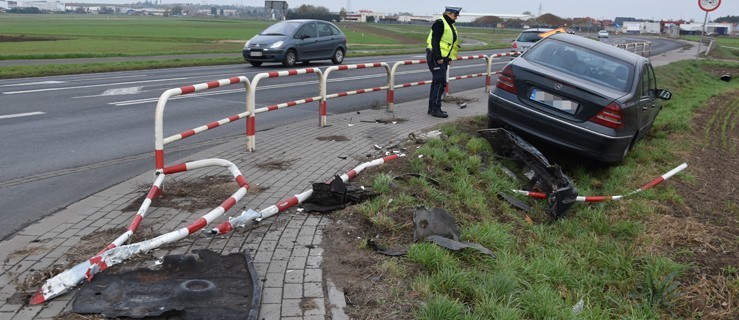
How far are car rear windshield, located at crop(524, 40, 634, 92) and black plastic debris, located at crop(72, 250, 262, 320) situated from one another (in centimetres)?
553

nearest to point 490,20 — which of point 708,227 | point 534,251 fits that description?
point 708,227

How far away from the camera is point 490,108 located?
8.38m

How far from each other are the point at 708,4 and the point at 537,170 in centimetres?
2312

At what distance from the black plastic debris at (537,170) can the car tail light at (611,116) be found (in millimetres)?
844

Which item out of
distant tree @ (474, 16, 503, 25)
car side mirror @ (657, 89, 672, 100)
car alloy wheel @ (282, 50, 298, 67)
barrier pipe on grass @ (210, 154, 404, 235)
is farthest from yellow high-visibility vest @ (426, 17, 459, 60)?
distant tree @ (474, 16, 503, 25)

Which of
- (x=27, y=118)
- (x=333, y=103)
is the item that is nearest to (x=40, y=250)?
(x=27, y=118)

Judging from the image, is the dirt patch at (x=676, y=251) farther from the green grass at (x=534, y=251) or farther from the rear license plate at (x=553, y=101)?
the rear license plate at (x=553, y=101)

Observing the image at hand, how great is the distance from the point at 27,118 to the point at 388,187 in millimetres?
7303

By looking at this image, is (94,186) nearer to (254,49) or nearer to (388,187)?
(388,187)

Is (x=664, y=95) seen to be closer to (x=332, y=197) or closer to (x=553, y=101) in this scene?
(x=553, y=101)

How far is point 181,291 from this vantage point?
3602 mm

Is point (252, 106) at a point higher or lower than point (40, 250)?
higher

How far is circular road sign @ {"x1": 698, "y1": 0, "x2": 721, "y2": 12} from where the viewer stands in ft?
82.9

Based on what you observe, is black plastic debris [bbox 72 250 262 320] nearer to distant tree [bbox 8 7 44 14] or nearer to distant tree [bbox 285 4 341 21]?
distant tree [bbox 285 4 341 21]
